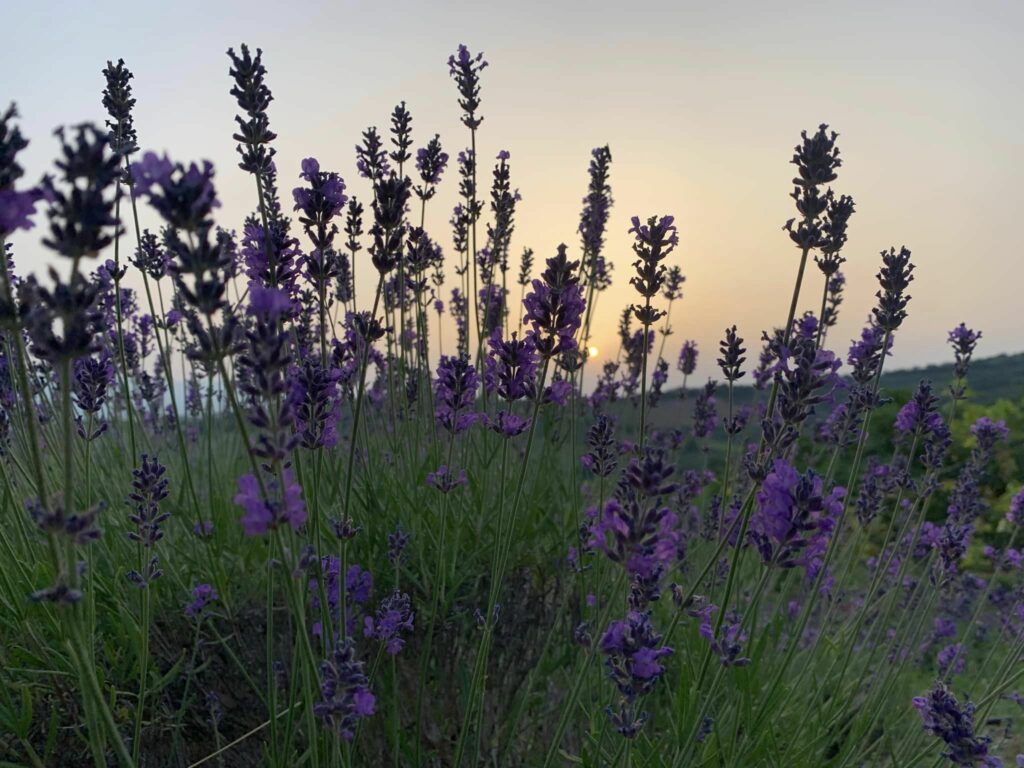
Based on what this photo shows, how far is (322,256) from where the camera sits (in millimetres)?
1922

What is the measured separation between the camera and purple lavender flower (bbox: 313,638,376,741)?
1.34 meters

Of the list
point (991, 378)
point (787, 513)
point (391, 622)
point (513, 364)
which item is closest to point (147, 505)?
point (391, 622)

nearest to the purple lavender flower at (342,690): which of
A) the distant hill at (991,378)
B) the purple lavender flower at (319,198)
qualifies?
the purple lavender flower at (319,198)

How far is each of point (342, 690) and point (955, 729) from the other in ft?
5.04

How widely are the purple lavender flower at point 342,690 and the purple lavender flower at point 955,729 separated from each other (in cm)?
146

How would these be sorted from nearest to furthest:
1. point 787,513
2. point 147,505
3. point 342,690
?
point 342,690 < point 787,513 < point 147,505

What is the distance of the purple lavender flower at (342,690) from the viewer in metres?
1.34

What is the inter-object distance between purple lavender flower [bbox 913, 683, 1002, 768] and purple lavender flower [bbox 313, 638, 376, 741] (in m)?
1.46

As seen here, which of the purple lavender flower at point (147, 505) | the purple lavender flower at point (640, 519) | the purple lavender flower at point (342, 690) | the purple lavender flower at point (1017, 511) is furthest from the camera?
the purple lavender flower at point (1017, 511)

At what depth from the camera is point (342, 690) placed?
135cm

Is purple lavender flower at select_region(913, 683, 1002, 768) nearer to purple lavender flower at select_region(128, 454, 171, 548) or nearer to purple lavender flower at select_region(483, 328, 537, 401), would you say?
purple lavender flower at select_region(483, 328, 537, 401)

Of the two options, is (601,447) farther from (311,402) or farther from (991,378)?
(991,378)

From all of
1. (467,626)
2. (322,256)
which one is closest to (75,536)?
(322,256)

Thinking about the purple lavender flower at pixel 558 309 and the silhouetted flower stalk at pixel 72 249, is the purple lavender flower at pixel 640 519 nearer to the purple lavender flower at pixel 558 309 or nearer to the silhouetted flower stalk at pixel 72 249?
the purple lavender flower at pixel 558 309
